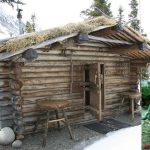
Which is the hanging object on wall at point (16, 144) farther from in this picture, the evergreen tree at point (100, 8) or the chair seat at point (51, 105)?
the evergreen tree at point (100, 8)

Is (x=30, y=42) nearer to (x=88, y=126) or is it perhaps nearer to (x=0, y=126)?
(x=0, y=126)

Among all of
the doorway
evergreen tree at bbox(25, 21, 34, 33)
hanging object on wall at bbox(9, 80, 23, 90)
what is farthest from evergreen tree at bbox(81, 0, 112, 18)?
evergreen tree at bbox(25, 21, 34, 33)

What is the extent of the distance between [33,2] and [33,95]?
7.34m

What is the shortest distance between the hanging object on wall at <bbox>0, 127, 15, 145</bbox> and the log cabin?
17cm

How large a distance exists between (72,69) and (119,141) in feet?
7.22

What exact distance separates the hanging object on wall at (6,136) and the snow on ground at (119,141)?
65.4 inches

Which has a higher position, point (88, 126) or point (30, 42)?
point (30, 42)

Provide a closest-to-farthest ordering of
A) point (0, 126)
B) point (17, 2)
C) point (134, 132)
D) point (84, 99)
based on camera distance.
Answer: point (0, 126)
point (134, 132)
point (84, 99)
point (17, 2)

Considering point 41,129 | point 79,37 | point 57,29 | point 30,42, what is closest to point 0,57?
point 30,42

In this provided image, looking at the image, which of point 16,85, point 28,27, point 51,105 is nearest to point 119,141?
point 51,105

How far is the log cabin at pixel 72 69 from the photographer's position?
5144mm

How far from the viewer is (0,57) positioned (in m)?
5.23

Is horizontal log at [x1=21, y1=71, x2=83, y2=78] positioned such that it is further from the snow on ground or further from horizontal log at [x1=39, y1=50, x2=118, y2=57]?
the snow on ground

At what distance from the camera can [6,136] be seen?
18.2 feet
